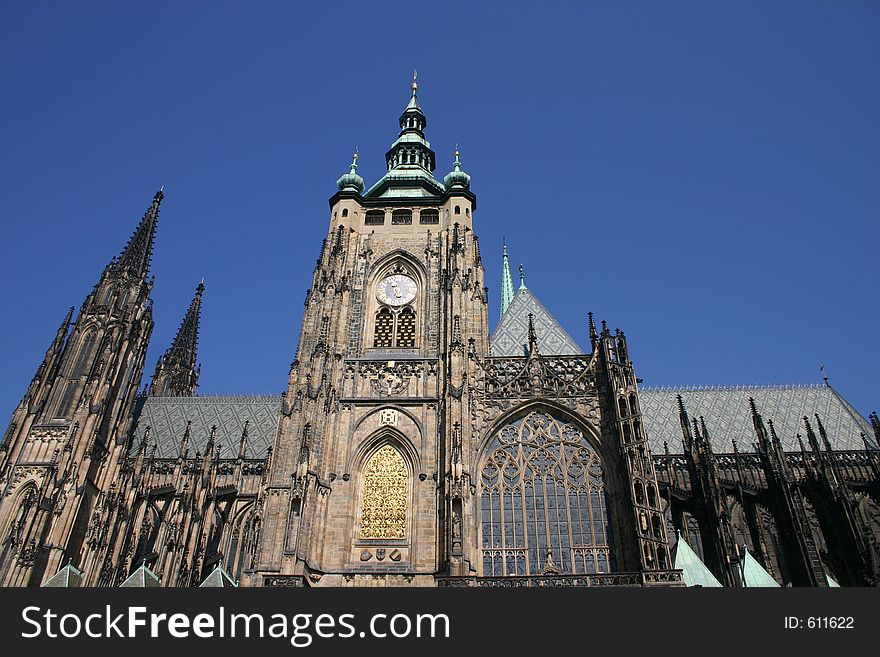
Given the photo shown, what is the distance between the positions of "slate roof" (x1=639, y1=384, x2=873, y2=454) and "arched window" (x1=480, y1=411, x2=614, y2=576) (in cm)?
928

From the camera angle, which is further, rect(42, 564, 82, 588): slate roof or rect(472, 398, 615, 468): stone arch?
rect(42, 564, 82, 588): slate roof

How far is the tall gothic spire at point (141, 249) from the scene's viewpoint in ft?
131

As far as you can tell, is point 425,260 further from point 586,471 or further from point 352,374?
point 586,471

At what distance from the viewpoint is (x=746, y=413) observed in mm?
33781

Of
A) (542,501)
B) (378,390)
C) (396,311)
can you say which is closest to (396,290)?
(396,311)

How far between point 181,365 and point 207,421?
531 inches

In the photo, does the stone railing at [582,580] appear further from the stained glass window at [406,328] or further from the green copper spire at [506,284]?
the green copper spire at [506,284]

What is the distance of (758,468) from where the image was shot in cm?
2759

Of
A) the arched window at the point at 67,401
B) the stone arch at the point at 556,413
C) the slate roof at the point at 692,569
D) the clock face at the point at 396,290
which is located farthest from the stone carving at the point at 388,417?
the arched window at the point at 67,401

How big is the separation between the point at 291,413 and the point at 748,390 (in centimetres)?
2521

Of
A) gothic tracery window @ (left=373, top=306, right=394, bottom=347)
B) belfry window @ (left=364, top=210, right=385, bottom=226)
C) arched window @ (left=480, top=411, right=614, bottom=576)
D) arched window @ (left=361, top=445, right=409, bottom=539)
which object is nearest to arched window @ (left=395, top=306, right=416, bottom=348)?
gothic tracery window @ (left=373, top=306, right=394, bottom=347)

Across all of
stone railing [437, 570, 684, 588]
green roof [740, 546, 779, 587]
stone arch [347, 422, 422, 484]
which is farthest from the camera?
stone arch [347, 422, 422, 484]

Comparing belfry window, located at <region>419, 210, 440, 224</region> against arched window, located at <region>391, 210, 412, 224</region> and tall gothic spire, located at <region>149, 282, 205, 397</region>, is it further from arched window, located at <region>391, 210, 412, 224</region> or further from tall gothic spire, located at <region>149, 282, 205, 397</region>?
tall gothic spire, located at <region>149, 282, 205, 397</region>

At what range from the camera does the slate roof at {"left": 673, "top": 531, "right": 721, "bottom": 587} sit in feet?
67.0
